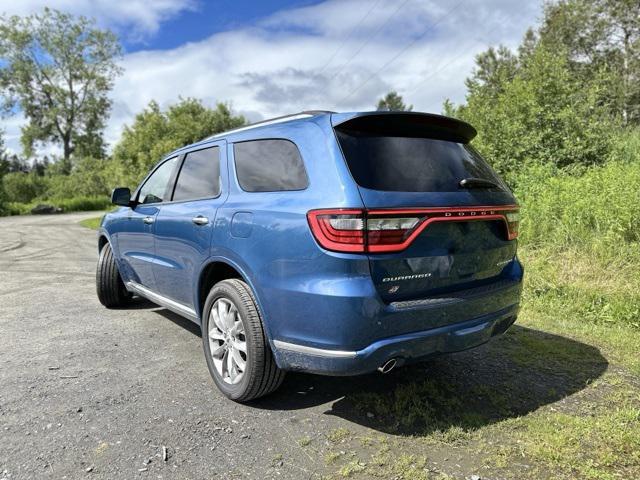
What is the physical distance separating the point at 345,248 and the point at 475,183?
1.07 metres

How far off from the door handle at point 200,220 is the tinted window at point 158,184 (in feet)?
3.06

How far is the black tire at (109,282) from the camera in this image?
5406 mm

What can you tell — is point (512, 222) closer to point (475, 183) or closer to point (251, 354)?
point (475, 183)

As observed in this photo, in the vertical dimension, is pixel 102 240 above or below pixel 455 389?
above

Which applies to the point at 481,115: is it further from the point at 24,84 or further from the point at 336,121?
the point at 24,84

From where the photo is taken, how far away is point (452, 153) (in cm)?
302

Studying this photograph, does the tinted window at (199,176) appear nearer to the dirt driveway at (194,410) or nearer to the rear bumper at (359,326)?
the rear bumper at (359,326)

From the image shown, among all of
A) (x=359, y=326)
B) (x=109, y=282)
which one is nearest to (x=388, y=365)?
(x=359, y=326)

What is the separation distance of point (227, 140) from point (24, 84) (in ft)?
170

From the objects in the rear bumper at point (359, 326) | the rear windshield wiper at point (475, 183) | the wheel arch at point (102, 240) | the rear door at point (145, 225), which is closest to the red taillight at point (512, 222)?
the rear windshield wiper at point (475, 183)

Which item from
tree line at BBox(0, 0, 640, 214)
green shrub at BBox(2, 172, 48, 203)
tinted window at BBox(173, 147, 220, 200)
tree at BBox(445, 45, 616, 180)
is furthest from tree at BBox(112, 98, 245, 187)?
tinted window at BBox(173, 147, 220, 200)

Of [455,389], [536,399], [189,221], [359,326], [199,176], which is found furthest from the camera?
[199,176]

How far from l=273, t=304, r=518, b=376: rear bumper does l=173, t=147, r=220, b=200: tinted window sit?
1.41 meters

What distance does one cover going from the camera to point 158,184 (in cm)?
447
